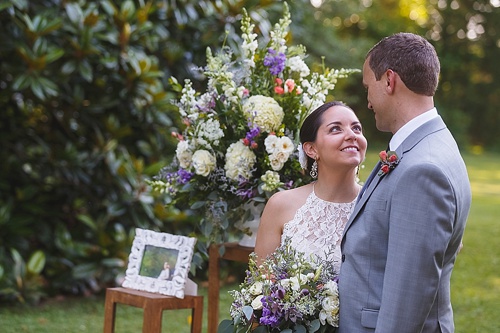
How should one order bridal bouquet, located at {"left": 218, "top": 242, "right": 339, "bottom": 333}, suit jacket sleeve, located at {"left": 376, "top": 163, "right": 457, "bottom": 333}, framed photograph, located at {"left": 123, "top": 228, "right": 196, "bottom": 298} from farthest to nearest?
framed photograph, located at {"left": 123, "top": 228, "right": 196, "bottom": 298} → bridal bouquet, located at {"left": 218, "top": 242, "right": 339, "bottom": 333} → suit jacket sleeve, located at {"left": 376, "top": 163, "right": 457, "bottom": 333}

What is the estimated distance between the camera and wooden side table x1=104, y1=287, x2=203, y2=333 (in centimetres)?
370

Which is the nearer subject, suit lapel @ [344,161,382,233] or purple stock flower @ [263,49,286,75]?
suit lapel @ [344,161,382,233]

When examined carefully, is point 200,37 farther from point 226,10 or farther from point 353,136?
point 353,136

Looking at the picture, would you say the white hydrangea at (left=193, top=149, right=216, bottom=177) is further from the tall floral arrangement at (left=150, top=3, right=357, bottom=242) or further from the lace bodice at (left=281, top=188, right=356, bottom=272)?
the lace bodice at (left=281, top=188, right=356, bottom=272)

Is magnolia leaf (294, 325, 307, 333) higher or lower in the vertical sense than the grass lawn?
lower

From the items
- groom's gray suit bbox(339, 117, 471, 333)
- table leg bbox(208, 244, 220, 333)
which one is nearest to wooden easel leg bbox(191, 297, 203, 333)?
table leg bbox(208, 244, 220, 333)

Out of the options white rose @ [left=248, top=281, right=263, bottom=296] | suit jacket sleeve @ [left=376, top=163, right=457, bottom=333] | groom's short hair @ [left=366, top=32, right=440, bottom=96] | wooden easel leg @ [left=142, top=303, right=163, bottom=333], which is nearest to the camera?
suit jacket sleeve @ [left=376, top=163, right=457, bottom=333]

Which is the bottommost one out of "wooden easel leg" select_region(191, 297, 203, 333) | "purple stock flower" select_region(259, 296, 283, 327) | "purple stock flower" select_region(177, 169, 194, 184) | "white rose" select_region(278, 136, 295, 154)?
"purple stock flower" select_region(259, 296, 283, 327)

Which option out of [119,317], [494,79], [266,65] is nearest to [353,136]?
[266,65]

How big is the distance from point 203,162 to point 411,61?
167 cm

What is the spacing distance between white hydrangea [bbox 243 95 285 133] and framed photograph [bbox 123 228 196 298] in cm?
69

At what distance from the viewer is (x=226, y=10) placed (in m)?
6.68

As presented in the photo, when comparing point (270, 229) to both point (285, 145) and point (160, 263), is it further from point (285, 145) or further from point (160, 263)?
point (160, 263)

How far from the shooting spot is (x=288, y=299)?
2795mm
